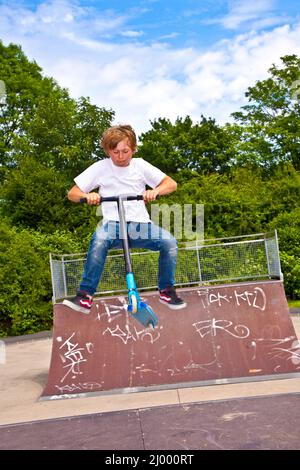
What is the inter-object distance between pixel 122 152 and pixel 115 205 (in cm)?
56

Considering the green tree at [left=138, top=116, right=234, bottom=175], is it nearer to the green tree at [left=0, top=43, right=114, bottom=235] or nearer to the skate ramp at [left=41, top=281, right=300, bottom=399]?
the green tree at [left=0, top=43, right=114, bottom=235]

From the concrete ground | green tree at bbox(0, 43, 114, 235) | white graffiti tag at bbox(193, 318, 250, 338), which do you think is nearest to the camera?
the concrete ground

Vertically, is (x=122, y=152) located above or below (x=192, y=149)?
below

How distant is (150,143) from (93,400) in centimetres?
2976

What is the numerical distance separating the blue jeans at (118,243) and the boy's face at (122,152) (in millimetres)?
672

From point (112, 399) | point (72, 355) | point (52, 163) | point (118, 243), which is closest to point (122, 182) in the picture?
point (118, 243)

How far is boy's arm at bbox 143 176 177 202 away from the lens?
5.40m

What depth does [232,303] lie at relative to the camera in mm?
7875

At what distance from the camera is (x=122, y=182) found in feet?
18.7

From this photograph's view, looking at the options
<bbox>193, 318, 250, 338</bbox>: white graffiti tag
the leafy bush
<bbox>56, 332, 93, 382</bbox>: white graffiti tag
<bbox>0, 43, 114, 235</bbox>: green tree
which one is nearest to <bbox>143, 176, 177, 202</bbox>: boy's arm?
<bbox>193, 318, 250, 338</bbox>: white graffiti tag

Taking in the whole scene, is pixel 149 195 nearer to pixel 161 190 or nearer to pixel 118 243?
pixel 161 190

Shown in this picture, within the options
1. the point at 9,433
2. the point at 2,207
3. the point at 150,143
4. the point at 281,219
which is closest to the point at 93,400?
the point at 9,433

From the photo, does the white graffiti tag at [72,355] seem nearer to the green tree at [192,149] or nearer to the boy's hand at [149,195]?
the boy's hand at [149,195]
